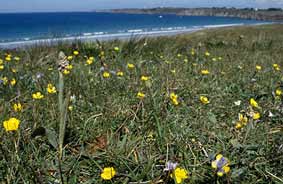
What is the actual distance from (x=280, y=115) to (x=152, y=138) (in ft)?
3.47

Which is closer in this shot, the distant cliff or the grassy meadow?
the grassy meadow

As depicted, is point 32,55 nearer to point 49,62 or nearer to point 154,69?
point 49,62

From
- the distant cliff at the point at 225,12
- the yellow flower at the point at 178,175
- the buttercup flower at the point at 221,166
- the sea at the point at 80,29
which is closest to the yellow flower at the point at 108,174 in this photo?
the yellow flower at the point at 178,175

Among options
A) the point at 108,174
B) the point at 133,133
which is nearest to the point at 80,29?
the point at 133,133

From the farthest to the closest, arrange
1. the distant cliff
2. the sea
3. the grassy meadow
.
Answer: the distant cliff, the sea, the grassy meadow

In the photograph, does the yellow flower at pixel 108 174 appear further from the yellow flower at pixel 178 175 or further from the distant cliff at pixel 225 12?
the distant cliff at pixel 225 12

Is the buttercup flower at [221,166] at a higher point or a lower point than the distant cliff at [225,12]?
lower

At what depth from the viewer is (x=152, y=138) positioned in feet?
5.96

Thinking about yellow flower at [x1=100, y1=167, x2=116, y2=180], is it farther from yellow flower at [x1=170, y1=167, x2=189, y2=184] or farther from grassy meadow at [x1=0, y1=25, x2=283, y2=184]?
yellow flower at [x1=170, y1=167, x2=189, y2=184]

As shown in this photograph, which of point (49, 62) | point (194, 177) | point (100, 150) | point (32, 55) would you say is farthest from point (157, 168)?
point (32, 55)

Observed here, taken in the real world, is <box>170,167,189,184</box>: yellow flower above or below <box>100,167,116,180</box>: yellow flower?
below

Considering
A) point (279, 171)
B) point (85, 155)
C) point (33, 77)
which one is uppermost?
point (33, 77)

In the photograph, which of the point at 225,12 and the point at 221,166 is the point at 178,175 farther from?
the point at 225,12

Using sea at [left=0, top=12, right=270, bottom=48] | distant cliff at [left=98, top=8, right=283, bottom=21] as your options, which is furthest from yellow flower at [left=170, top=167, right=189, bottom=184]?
distant cliff at [left=98, top=8, right=283, bottom=21]
